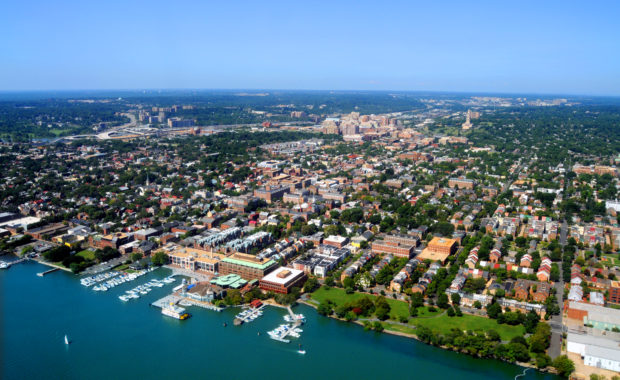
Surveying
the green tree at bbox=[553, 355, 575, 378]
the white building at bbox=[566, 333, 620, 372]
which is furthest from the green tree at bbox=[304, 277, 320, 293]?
the white building at bbox=[566, 333, 620, 372]

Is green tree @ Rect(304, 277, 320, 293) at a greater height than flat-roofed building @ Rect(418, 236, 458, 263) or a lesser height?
lesser

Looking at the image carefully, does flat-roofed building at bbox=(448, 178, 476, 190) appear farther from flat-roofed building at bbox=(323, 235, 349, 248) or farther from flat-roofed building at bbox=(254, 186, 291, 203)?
flat-roofed building at bbox=(323, 235, 349, 248)

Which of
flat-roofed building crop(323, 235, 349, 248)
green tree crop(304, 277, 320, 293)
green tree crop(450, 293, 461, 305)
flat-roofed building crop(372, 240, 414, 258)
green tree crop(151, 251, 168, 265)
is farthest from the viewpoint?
flat-roofed building crop(323, 235, 349, 248)

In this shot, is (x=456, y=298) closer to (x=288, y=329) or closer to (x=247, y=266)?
(x=288, y=329)

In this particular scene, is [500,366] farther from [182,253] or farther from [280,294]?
[182,253]

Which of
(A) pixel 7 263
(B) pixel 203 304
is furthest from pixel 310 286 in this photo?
(A) pixel 7 263

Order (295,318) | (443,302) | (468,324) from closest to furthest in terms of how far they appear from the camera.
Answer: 1. (468,324)
2. (295,318)
3. (443,302)

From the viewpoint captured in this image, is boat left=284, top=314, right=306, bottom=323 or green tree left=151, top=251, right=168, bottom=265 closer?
boat left=284, top=314, right=306, bottom=323
